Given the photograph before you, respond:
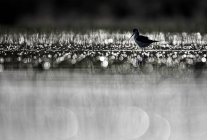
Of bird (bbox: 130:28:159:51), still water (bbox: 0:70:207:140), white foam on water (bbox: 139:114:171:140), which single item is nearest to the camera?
white foam on water (bbox: 139:114:171:140)

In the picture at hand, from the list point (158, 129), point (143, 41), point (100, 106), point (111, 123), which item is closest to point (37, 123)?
point (111, 123)

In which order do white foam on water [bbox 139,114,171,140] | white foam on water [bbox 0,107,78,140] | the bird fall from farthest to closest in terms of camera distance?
1. the bird
2. white foam on water [bbox 0,107,78,140]
3. white foam on water [bbox 139,114,171,140]

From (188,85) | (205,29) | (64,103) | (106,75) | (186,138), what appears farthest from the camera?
(205,29)

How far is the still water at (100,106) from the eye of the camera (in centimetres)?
771

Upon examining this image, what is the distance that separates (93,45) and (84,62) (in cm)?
302

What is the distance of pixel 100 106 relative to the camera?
9.11m

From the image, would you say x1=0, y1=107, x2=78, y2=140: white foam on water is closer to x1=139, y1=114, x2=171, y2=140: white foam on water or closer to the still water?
the still water

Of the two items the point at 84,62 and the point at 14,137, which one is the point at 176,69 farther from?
the point at 14,137

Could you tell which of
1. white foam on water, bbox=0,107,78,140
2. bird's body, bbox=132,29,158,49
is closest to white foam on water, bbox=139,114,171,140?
white foam on water, bbox=0,107,78,140

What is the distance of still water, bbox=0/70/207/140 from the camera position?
7715 mm

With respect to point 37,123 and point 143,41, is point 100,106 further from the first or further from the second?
point 143,41

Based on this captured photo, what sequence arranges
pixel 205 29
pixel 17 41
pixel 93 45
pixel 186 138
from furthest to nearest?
pixel 205 29, pixel 17 41, pixel 93 45, pixel 186 138

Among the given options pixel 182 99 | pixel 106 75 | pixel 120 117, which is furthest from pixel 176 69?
pixel 120 117

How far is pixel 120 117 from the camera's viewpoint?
8.45m
